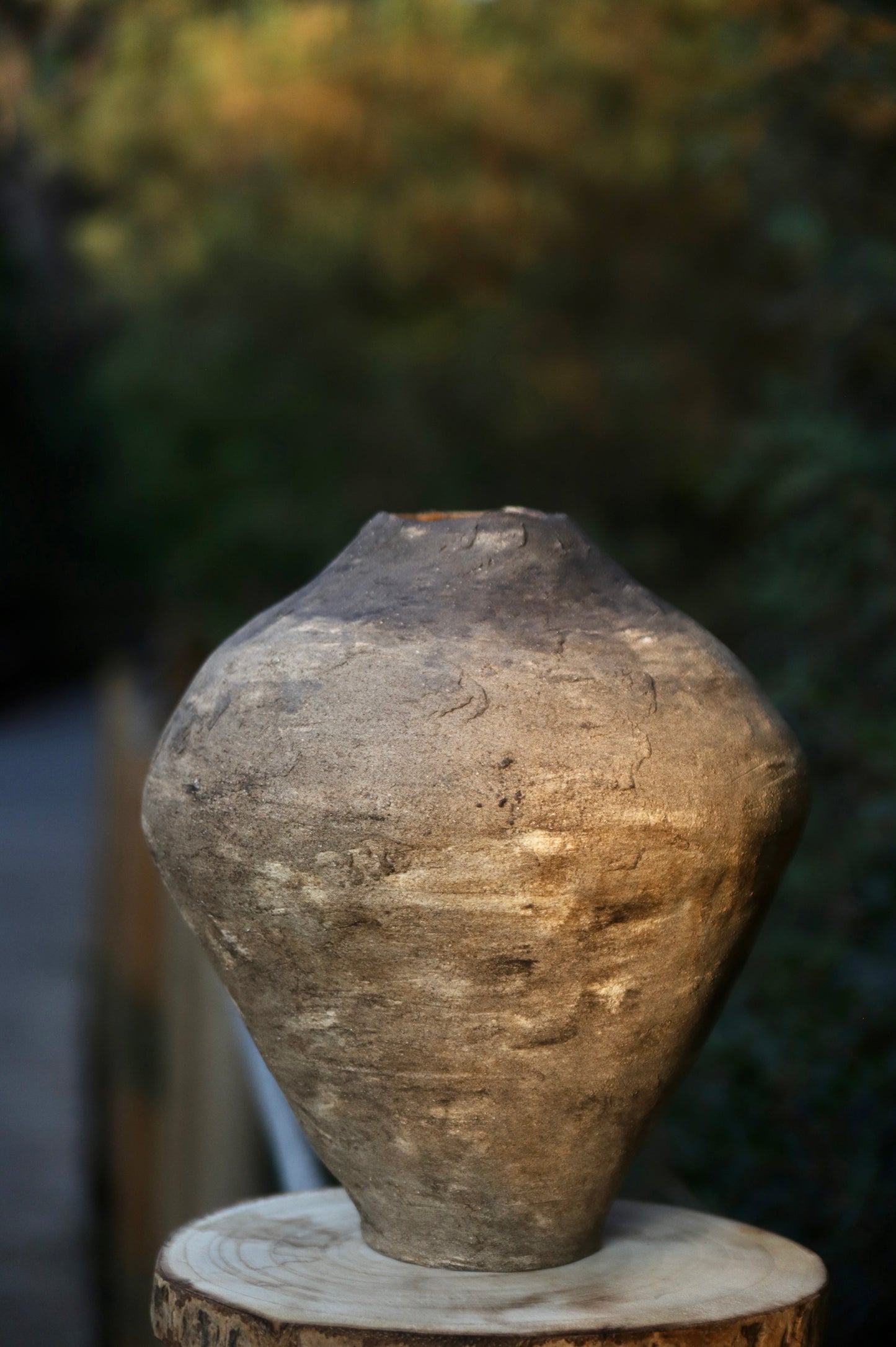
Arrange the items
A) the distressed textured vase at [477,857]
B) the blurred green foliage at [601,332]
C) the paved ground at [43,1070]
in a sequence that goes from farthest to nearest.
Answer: the paved ground at [43,1070], the blurred green foliage at [601,332], the distressed textured vase at [477,857]

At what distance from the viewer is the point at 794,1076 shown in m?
2.97

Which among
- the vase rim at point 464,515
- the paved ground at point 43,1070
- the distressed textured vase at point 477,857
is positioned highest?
the vase rim at point 464,515

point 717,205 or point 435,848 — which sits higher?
point 717,205

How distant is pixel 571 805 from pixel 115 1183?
16.3ft

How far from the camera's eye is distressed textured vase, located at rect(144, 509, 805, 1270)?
56.6 inches

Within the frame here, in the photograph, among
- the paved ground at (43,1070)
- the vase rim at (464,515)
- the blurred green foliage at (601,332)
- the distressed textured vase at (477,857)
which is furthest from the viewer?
the paved ground at (43,1070)

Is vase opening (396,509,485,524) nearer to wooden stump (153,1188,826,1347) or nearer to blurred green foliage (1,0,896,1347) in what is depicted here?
wooden stump (153,1188,826,1347)

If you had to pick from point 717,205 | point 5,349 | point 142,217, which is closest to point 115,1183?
point 717,205

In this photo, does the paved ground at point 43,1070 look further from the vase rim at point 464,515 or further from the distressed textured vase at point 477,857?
the vase rim at point 464,515

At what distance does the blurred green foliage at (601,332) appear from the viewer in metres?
3.23

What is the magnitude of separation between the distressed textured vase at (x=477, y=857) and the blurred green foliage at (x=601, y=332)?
4.22 ft

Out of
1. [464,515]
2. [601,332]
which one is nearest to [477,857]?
[464,515]

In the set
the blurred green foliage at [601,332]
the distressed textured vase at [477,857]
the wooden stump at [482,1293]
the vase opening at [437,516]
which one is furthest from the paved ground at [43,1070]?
the vase opening at [437,516]

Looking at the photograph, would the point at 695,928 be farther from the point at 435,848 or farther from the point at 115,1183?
the point at 115,1183
